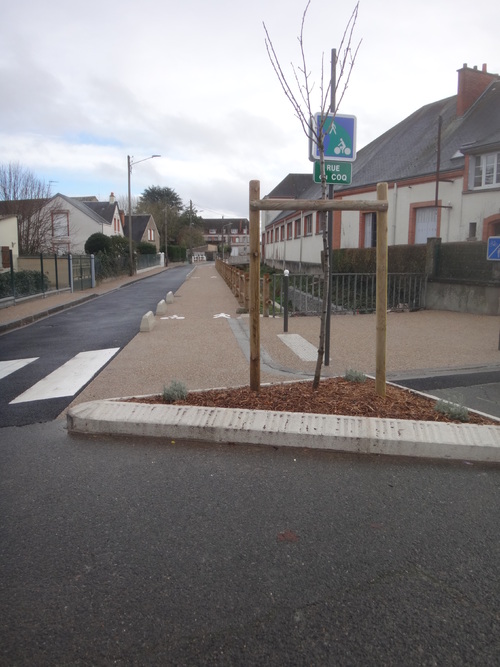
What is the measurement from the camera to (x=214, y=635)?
2.29m

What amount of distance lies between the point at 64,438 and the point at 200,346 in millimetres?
4786

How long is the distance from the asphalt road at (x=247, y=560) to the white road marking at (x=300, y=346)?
4412 millimetres

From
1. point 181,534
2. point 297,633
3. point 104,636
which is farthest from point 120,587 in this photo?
point 297,633

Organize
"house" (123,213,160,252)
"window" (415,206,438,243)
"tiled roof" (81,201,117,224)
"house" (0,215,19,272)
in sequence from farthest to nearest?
"house" (123,213,160,252), "tiled roof" (81,201,117,224), "house" (0,215,19,272), "window" (415,206,438,243)

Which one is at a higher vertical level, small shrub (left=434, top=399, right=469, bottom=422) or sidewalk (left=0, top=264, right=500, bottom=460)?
small shrub (left=434, top=399, right=469, bottom=422)

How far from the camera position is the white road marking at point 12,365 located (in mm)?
7982

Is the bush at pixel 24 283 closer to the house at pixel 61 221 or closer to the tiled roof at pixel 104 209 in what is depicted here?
the house at pixel 61 221

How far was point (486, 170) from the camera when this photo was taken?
2002 centimetres

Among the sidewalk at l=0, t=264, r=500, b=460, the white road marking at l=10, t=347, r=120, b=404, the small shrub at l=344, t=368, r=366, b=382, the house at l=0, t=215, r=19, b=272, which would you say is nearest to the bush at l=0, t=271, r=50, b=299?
the sidewalk at l=0, t=264, r=500, b=460

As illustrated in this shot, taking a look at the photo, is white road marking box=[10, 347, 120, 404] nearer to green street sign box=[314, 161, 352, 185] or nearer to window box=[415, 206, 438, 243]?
green street sign box=[314, 161, 352, 185]

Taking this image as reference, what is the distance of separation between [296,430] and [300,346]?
5187mm

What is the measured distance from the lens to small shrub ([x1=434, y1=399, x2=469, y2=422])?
15.9 feet

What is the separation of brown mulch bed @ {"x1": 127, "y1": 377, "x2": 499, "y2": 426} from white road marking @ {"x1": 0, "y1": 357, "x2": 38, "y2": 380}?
11.1ft

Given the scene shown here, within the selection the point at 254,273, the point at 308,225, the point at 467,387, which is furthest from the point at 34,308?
the point at 308,225
